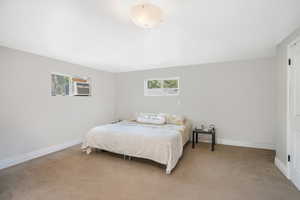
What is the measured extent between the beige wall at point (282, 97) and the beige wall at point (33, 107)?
4.52 meters

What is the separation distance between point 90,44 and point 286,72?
3.35 metres

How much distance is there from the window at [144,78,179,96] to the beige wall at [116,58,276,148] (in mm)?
142

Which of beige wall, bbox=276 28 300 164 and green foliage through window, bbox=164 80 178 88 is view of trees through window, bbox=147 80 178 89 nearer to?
green foliage through window, bbox=164 80 178 88

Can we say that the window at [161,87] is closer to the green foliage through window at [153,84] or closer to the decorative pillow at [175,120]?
the green foliage through window at [153,84]

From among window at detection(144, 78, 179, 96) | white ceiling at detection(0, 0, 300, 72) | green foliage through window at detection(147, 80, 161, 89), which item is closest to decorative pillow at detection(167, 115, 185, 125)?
window at detection(144, 78, 179, 96)

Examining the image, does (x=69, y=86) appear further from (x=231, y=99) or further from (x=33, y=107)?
(x=231, y=99)

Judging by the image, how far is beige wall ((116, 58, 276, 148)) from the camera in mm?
3445

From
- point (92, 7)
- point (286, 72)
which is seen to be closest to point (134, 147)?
point (92, 7)

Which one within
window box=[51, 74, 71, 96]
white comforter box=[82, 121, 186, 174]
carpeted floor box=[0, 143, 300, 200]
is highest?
window box=[51, 74, 71, 96]

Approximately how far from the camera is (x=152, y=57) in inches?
132

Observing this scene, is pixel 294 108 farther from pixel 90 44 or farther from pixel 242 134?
pixel 90 44

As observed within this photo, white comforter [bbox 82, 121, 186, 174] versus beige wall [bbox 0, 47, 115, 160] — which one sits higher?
beige wall [bbox 0, 47, 115, 160]

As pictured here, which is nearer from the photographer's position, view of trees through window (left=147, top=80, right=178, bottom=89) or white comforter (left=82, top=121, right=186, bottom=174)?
white comforter (left=82, top=121, right=186, bottom=174)

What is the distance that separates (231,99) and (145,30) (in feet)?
9.89
